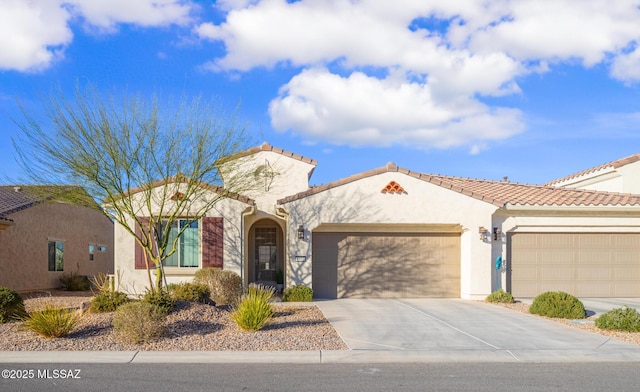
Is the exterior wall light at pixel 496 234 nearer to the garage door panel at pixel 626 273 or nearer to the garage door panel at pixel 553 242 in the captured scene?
the garage door panel at pixel 553 242

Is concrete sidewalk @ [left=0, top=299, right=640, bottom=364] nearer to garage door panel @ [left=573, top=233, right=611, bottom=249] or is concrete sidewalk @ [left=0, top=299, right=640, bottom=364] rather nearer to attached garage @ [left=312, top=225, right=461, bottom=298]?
attached garage @ [left=312, top=225, right=461, bottom=298]

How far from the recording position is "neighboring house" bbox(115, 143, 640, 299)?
18406mm

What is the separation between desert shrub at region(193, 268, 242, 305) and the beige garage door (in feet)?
29.6

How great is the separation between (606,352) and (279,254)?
1379cm

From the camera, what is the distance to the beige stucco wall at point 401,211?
1848cm

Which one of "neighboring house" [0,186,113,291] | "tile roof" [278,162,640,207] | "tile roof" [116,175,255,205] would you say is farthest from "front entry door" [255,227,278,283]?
"neighboring house" [0,186,113,291]

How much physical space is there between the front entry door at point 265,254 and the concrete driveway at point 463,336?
6.50 metres

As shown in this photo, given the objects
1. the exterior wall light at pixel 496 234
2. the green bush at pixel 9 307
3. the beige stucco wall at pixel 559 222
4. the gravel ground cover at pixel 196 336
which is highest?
the beige stucco wall at pixel 559 222

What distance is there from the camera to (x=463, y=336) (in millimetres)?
12148

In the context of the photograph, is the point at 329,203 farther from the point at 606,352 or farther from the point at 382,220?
the point at 606,352

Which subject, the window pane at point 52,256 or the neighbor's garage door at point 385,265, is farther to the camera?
the window pane at point 52,256

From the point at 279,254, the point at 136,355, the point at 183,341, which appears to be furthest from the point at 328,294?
the point at 136,355

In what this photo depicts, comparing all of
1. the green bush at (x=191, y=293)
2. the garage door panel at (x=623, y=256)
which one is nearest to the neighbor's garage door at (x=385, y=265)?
the green bush at (x=191, y=293)

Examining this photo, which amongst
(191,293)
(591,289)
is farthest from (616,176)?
(191,293)
